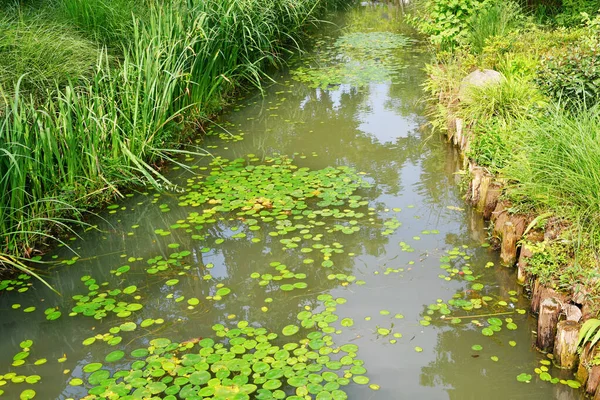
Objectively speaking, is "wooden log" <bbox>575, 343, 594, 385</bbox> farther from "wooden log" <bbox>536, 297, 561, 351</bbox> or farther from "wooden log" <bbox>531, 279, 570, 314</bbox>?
"wooden log" <bbox>531, 279, 570, 314</bbox>

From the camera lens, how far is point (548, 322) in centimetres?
371

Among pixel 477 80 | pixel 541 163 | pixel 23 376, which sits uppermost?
pixel 477 80

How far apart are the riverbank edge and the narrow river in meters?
0.09

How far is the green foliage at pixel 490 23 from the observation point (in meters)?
8.19

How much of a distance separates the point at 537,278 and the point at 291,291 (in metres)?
1.65

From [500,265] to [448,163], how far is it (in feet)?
6.60

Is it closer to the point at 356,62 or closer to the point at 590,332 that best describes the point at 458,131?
the point at 590,332

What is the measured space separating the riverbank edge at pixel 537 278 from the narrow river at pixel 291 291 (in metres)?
0.09

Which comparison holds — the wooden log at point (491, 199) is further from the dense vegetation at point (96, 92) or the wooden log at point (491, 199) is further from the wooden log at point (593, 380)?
the dense vegetation at point (96, 92)

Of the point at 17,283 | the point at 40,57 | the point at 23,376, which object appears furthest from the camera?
the point at 40,57

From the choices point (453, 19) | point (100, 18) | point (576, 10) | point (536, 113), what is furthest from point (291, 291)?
point (576, 10)

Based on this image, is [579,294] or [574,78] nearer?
[579,294]

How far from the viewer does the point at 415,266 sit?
4664 mm

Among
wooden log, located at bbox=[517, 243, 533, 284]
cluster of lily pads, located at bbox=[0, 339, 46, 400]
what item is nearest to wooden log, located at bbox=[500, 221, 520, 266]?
wooden log, located at bbox=[517, 243, 533, 284]
